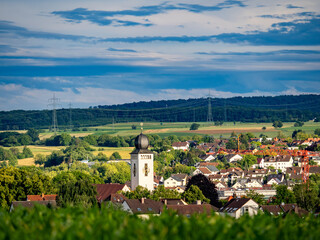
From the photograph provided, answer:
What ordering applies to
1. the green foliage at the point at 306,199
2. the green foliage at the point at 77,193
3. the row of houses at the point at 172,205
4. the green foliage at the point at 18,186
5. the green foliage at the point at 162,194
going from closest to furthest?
the row of houses at the point at 172,205 < the green foliage at the point at 77,193 < the green foliage at the point at 162,194 < the green foliage at the point at 18,186 < the green foliage at the point at 306,199

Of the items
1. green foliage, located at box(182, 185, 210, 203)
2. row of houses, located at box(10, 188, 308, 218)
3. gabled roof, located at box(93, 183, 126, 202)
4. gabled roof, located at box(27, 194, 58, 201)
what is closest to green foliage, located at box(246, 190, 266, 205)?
row of houses, located at box(10, 188, 308, 218)

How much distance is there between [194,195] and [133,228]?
2643 inches

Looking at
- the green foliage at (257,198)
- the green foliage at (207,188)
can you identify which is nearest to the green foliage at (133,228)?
the green foliage at (257,198)

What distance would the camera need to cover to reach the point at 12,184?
91438 millimetres

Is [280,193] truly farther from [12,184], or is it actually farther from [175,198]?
[12,184]

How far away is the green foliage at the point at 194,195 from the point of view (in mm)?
91000

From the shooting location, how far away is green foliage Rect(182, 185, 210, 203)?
91000 mm

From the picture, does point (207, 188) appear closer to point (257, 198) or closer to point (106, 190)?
point (257, 198)

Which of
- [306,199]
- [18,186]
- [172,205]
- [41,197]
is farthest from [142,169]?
[172,205]

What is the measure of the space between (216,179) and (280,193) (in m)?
76.5

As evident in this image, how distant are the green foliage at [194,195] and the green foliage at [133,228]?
61.3 metres

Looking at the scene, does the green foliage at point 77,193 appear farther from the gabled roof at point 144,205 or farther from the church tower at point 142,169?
the church tower at point 142,169

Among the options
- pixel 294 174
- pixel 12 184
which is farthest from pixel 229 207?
pixel 294 174

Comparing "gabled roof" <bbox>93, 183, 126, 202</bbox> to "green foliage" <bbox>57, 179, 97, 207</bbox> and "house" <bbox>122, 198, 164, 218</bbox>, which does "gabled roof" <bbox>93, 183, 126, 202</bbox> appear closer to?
"green foliage" <bbox>57, 179, 97, 207</bbox>
